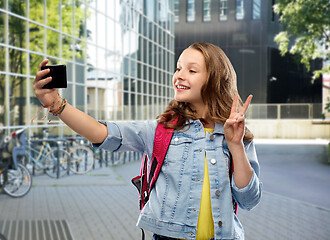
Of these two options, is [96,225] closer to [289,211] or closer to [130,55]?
[289,211]

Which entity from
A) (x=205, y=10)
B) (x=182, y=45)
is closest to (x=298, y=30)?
(x=205, y=10)

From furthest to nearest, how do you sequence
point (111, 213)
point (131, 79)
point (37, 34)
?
point (131, 79), point (37, 34), point (111, 213)

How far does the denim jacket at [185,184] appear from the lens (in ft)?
5.71

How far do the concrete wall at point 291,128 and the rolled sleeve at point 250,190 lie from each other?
25.8m

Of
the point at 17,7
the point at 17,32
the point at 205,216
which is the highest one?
the point at 17,7

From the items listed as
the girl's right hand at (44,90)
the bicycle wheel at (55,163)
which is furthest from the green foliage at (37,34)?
the girl's right hand at (44,90)

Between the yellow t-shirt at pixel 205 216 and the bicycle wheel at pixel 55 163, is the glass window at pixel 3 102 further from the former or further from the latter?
the yellow t-shirt at pixel 205 216

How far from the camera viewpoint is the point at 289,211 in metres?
6.74

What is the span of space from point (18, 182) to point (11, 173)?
214mm

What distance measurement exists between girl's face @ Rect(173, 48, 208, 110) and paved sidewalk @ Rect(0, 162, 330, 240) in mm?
3753

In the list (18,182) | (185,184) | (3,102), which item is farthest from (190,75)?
(3,102)

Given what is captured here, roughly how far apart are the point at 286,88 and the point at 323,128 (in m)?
6.12

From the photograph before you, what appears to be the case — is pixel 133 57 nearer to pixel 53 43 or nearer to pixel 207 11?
pixel 53 43

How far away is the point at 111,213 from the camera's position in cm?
654
